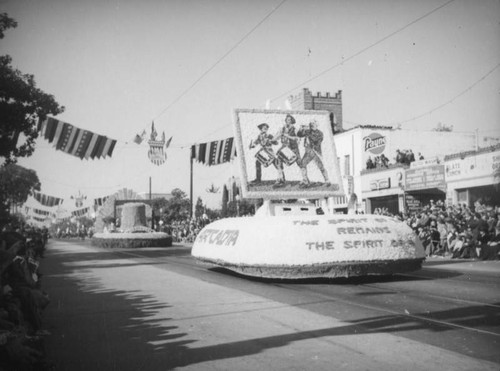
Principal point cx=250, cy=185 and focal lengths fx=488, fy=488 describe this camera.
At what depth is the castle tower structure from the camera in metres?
45.6

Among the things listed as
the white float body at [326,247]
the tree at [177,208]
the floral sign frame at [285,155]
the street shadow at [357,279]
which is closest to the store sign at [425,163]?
the floral sign frame at [285,155]

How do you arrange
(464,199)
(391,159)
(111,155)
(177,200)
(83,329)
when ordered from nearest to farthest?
(83,329), (111,155), (464,199), (391,159), (177,200)

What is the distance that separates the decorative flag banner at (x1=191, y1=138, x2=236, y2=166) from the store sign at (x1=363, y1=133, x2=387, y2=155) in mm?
15227

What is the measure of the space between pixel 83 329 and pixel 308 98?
139ft

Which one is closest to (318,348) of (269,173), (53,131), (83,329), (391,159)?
(83,329)

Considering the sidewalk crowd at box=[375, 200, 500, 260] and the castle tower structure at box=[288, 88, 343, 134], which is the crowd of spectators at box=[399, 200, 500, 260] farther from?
the castle tower structure at box=[288, 88, 343, 134]

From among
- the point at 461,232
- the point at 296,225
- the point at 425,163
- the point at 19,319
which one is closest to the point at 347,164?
the point at 425,163

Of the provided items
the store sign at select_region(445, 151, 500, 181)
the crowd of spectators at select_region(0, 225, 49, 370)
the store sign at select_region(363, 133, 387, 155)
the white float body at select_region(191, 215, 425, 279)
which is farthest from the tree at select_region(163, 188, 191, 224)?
the crowd of spectators at select_region(0, 225, 49, 370)

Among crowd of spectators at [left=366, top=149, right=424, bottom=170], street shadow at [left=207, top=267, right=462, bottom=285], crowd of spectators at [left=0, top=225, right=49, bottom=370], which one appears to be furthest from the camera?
crowd of spectators at [left=366, top=149, right=424, bottom=170]

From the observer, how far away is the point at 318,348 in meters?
4.41

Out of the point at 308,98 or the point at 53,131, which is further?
the point at 308,98

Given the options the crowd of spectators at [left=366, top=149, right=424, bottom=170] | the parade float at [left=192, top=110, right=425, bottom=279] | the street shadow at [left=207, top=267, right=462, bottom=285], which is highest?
the crowd of spectators at [left=366, top=149, right=424, bottom=170]

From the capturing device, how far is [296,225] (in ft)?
28.7

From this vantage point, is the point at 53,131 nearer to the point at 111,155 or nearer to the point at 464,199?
the point at 111,155
